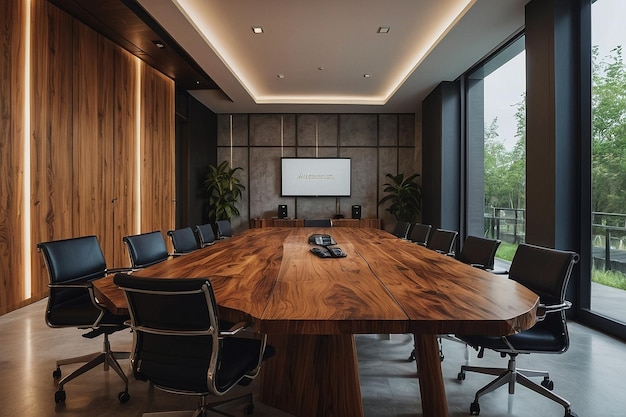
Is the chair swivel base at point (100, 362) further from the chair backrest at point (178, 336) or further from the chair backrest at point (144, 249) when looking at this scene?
the chair backrest at point (178, 336)

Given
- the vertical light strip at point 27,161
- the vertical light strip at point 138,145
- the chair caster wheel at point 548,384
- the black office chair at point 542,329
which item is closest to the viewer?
the black office chair at point 542,329

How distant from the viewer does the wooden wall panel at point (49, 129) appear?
13.8ft

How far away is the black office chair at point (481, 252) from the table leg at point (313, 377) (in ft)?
4.88

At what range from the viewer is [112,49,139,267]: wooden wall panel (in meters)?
5.59

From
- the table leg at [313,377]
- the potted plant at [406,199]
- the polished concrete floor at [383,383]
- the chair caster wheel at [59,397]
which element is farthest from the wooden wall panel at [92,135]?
the potted plant at [406,199]

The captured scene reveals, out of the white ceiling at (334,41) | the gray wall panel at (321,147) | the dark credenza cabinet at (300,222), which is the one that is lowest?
the dark credenza cabinet at (300,222)

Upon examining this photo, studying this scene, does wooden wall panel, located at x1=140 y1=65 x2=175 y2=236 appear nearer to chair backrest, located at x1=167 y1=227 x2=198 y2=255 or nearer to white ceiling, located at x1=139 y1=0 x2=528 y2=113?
white ceiling, located at x1=139 y1=0 x2=528 y2=113

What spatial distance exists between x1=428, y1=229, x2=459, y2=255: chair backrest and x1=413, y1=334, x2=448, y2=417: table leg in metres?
2.02

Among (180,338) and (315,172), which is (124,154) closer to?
(315,172)

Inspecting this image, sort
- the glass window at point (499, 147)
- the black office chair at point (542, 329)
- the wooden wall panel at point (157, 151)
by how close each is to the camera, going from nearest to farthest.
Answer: the black office chair at point (542, 329) < the glass window at point (499, 147) < the wooden wall panel at point (157, 151)

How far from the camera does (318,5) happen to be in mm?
4641

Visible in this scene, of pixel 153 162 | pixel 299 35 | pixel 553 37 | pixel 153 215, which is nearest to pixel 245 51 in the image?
pixel 299 35

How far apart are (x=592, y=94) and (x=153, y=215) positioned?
6328 mm

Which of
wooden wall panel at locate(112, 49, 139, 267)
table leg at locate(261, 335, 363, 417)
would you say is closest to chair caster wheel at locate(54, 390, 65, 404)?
table leg at locate(261, 335, 363, 417)
